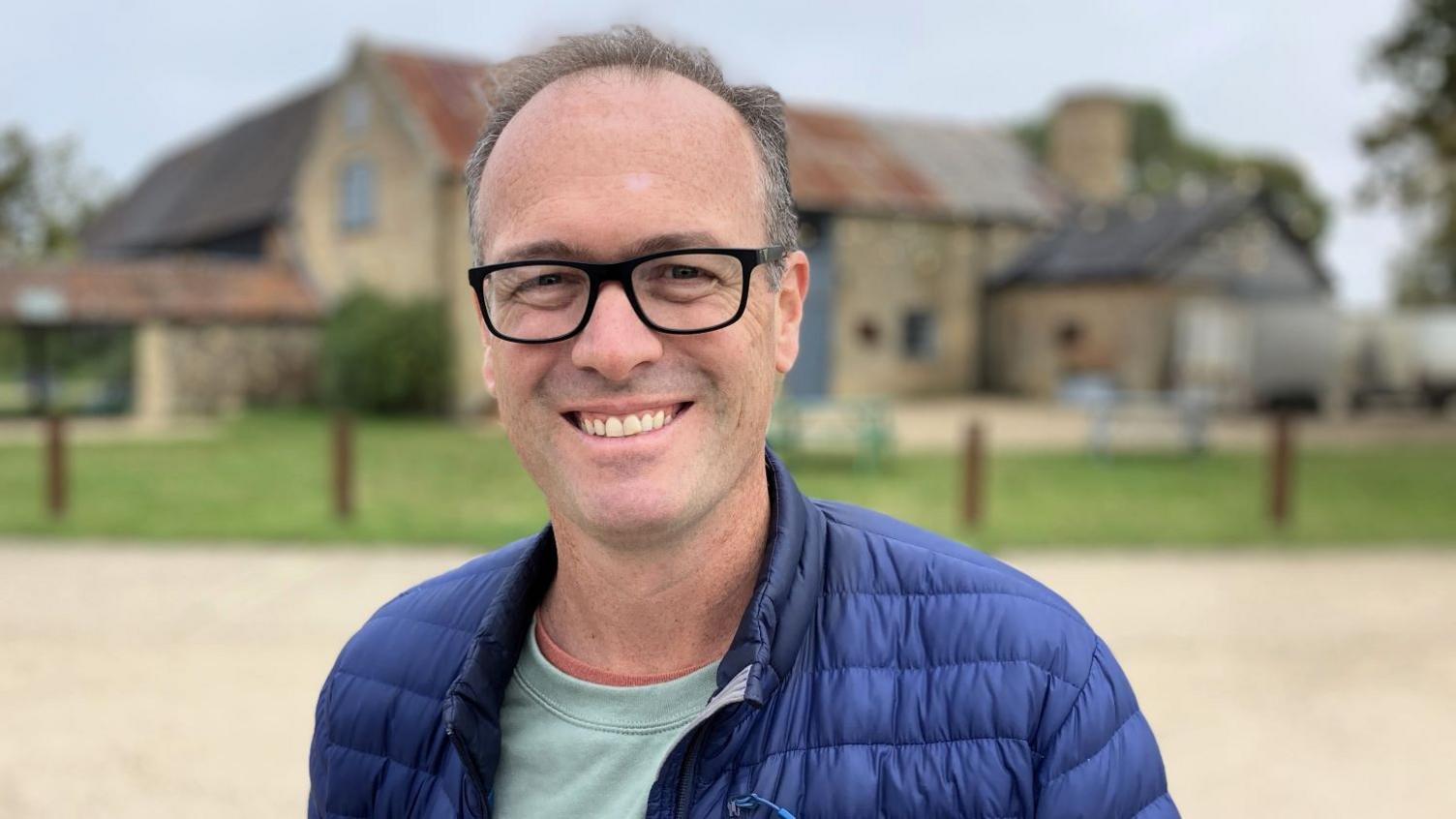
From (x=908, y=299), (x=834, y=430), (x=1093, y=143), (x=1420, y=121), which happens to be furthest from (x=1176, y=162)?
(x=834, y=430)

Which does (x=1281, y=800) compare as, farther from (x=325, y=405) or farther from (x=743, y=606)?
(x=325, y=405)

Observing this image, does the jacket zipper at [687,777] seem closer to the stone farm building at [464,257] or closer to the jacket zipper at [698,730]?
the jacket zipper at [698,730]

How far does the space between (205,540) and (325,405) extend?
50.6ft

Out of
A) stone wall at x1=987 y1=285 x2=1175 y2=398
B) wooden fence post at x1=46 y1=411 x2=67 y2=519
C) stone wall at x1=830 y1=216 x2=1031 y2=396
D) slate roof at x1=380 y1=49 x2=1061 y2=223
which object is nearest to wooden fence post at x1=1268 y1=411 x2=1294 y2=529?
wooden fence post at x1=46 y1=411 x2=67 y2=519

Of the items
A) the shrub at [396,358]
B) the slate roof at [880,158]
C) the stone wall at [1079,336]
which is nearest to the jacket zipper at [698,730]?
the slate roof at [880,158]

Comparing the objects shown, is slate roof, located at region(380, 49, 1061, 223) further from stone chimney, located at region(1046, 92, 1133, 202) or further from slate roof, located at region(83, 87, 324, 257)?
slate roof, located at region(83, 87, 324, 257)

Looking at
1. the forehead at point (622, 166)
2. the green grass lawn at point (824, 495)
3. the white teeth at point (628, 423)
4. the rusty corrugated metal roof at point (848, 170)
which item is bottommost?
the green grass lawn at point (824, 495)

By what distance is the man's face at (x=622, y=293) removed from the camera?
149 cm

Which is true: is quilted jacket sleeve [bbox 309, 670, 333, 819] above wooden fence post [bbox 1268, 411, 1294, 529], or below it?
above

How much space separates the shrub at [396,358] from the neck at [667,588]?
21.3m

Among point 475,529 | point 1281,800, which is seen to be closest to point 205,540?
point 475,529

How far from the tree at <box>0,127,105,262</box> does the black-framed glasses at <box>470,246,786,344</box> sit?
33.5 meters

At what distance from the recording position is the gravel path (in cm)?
480

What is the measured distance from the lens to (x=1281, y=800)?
15.3 ft
